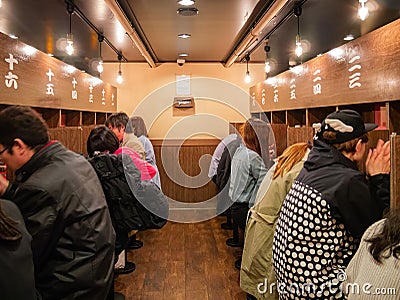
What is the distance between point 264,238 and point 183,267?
2.39 metres

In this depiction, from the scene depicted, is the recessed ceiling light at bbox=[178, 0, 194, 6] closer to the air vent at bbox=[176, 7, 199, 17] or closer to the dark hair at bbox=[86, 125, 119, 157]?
the air vent at bbox=[176, 7, 199, 17]

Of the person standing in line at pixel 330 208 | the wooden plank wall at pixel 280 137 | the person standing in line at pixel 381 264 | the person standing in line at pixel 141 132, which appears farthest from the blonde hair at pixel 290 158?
the wooden plank wall at pixel 280 137

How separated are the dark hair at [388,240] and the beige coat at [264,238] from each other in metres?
1.10

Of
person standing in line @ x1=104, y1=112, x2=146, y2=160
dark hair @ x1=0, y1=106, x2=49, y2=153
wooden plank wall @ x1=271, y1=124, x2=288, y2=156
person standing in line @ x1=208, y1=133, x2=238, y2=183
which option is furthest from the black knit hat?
person standing in line @ x1=208, y1=133, x2=238, y2=183

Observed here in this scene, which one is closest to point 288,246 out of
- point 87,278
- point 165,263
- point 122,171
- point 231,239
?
point 87,278

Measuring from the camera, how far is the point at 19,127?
6.55ft

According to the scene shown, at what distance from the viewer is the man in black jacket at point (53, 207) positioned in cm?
191

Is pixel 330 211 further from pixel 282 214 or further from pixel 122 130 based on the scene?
pixel 122 130

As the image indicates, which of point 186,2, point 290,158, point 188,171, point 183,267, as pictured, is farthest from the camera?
point 188,171

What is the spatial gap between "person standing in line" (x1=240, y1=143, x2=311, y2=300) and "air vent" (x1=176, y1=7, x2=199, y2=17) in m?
2.55

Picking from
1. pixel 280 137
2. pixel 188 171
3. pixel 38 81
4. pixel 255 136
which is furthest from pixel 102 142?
pixel 188 171

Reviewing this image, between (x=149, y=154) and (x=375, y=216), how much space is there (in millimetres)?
3581

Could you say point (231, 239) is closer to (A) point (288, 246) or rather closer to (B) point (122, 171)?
(B) point (122, 171)

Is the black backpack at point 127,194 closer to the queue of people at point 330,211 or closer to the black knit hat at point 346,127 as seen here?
the queue of people at point 330,211
